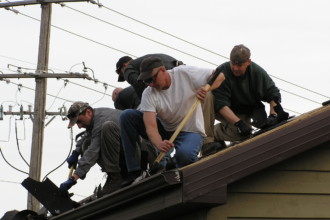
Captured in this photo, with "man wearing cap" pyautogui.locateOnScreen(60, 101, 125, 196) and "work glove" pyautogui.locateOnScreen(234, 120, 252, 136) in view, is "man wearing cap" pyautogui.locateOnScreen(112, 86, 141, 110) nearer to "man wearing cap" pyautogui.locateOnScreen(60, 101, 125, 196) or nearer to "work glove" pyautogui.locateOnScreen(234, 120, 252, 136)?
"man wearing cap" pyautogui.locateOnScreen(60, 101, 125, 196)

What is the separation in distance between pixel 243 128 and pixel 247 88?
602mm

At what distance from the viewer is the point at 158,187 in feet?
30.3

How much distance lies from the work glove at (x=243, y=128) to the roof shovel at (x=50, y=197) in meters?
2.52

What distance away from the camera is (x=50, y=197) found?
13.2 metres

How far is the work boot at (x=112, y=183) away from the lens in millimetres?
12449

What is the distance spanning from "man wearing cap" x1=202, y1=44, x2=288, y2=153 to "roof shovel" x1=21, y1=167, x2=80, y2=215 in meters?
2.01

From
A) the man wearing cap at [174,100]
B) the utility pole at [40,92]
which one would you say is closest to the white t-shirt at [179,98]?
the man wearing cap at [174,100]

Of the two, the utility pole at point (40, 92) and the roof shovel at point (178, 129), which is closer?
the roof shovel at point (178, 129)

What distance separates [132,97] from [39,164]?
32.5 ft

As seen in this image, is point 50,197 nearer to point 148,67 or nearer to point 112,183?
point 112,183

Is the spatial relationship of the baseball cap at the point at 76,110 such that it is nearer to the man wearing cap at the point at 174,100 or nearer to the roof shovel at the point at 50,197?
the roof shovel at the point at 50,197

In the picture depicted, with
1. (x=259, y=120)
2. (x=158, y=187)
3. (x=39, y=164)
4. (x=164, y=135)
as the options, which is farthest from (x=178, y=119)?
(x=39, y=164)

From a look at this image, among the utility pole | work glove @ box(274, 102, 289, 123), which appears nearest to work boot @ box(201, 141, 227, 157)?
work glove @ box(274, 102, 289, 123)

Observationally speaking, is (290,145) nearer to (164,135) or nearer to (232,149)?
(232,149)
